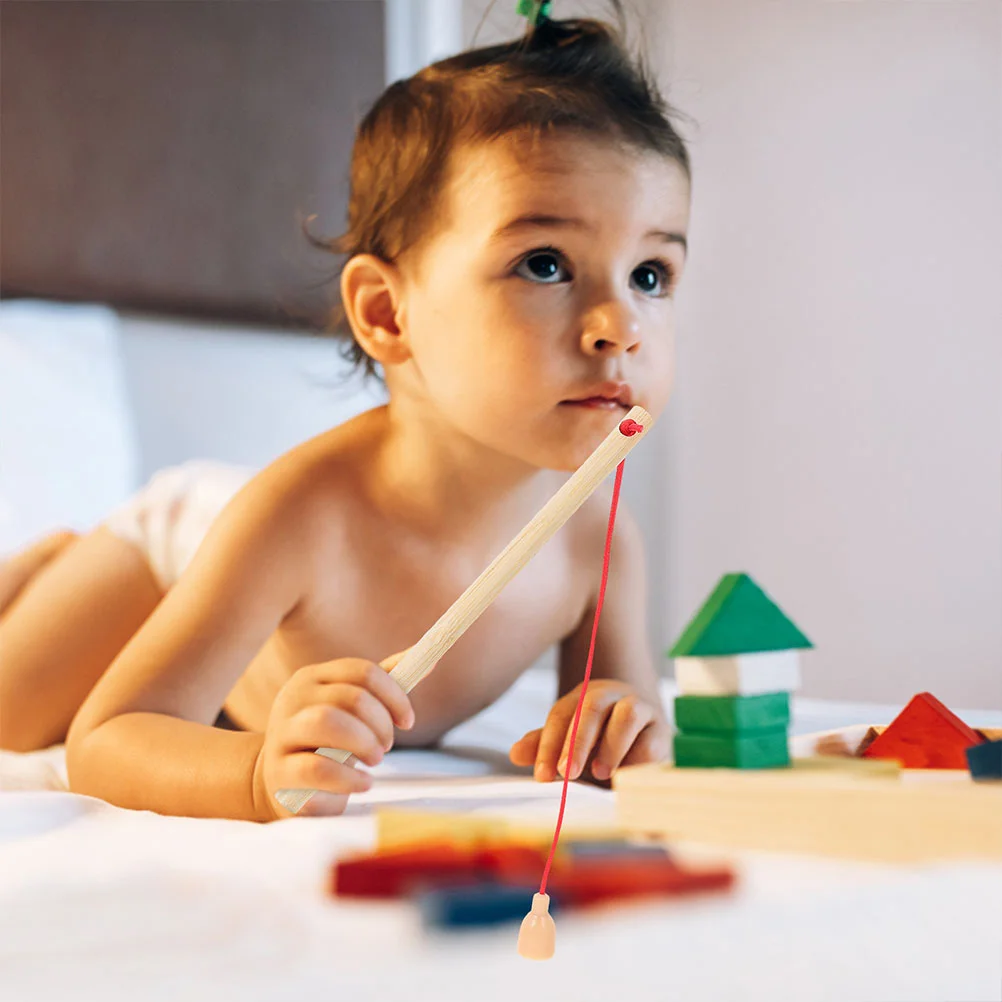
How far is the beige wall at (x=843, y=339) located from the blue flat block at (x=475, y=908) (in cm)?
45

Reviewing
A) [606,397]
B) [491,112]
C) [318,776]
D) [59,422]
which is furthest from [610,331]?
[59,422]

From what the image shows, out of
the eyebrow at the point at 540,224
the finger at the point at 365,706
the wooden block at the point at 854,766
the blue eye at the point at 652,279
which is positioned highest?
the eyebrow at the point at 540,224

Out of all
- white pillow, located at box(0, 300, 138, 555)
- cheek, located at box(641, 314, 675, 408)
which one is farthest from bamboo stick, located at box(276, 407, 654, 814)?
white pillow, located at box(0, 300, 138, 555)

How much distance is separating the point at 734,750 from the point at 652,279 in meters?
0.39

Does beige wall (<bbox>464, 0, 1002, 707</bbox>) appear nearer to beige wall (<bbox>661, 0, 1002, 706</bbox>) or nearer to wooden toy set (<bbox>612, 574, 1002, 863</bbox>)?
beige wall (<bbox>661, 0, 1002, 706</bbox>)

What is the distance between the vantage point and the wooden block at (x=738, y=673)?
39 centimetres

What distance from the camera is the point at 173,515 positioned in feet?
3.23

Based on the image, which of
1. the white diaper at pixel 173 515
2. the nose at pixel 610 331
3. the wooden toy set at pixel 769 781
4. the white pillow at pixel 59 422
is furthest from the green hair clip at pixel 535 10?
the white pillow at pixel 59 422

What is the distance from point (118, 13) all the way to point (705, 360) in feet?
2.79

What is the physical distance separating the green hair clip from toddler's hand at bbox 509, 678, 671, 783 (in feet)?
1.57

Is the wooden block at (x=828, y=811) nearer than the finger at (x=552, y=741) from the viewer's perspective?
Yes

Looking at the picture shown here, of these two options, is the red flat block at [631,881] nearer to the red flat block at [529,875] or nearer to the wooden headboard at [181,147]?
the red flat block at [529,875]

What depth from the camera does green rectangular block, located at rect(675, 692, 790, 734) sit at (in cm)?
40

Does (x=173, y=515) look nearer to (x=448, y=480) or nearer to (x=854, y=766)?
(x=448, y=480)
